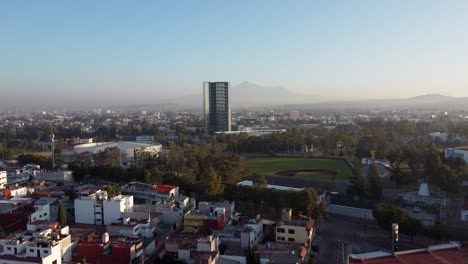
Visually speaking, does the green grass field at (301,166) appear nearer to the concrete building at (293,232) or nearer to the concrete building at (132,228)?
the concrete building at (293,232)

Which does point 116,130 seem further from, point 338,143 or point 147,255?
point 147,255

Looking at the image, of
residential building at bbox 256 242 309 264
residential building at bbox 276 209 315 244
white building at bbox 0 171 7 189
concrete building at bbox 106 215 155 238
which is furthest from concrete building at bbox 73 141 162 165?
residential building at bbox 256 242 309 264

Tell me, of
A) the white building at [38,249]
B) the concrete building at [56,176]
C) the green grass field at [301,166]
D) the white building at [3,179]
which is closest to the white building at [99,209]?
the white building at [38,249]

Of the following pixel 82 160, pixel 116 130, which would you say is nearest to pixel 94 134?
pixel 116 130

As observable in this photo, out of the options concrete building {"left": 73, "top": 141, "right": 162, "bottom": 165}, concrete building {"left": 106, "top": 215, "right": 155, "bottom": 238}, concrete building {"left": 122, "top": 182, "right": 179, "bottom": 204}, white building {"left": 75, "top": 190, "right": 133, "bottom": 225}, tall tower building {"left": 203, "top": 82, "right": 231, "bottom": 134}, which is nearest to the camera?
concrete building {"left": 106, "top": 215, "right": 155, "bottom": 238}

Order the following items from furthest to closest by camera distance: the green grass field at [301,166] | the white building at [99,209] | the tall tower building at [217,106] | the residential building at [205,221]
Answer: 1. the tall tower building at [217,106]
2. the green grass field at [301,166]
3. the white building at [99,209]
4. the residential building at [205,221]

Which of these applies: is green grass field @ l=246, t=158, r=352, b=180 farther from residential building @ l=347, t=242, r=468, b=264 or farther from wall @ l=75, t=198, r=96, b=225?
wall @ l=75, t=198, r=96, b=225
